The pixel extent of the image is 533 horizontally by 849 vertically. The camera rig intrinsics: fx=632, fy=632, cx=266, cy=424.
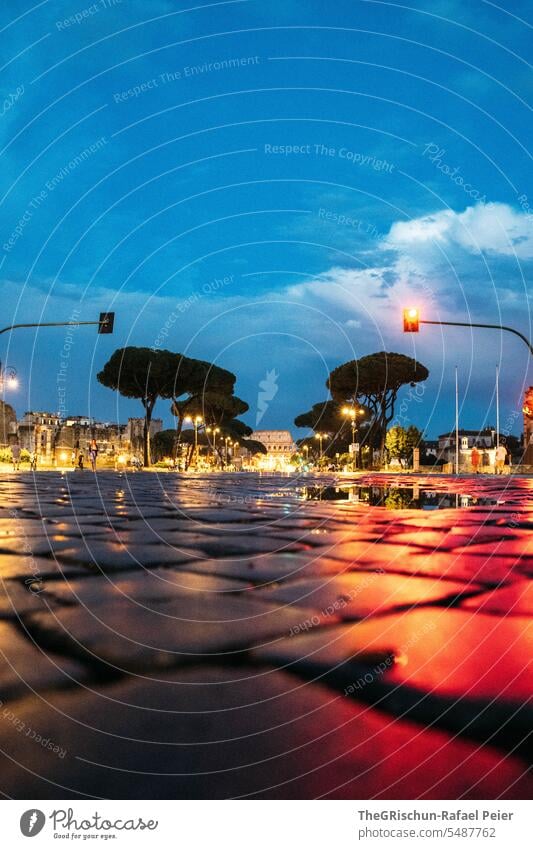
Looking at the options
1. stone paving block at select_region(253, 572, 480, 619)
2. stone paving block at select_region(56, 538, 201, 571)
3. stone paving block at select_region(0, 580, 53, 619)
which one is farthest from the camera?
stone paving block at select_region(56, 538, 201, 571)

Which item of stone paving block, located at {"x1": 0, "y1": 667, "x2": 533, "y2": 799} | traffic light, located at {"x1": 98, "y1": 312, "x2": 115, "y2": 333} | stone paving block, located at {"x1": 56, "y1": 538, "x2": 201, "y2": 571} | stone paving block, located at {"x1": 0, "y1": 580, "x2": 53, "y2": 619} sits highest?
traffic light, located at {"x1": 98, "y1": 312, "x2": 115, "y2": 333}

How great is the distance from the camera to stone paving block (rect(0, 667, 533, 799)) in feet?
5.19

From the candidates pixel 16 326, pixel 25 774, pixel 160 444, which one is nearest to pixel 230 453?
pixel 160 444

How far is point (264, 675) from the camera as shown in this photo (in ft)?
7.64

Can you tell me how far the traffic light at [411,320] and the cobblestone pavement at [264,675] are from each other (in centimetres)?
1676

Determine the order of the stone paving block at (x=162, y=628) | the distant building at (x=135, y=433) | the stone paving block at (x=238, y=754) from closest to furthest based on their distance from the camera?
the stone paving block at (x=238, y=754) < the stone paving block at (x=162, y=628) < the distant building at (x=135, y=433)

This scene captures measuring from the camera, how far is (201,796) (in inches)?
61.7

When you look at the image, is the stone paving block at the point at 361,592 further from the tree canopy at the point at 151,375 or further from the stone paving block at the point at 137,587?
the tree canopy at the point at 151,375

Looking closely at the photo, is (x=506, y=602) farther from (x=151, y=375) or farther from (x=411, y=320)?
(x=151, y=375)

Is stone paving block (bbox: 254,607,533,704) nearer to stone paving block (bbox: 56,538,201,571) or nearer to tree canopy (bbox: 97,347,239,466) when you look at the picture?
stone paving block (bbox: 56,538,201,571)

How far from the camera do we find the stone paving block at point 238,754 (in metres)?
1.58

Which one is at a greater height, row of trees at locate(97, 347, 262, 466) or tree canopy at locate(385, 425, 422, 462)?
row of trees at locate(97, 347, 262, 466)

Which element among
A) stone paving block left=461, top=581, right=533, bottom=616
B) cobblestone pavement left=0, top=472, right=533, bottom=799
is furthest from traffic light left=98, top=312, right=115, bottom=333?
stone paving block left=461, top=581, right=533, bottom=616

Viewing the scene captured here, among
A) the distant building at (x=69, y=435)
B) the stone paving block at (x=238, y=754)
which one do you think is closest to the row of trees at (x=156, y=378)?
the distant building at (x=69, y=435)
